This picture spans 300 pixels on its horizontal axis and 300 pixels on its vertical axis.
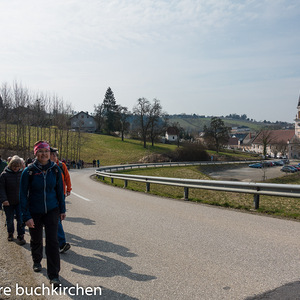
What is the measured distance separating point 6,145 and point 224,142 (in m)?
57.1

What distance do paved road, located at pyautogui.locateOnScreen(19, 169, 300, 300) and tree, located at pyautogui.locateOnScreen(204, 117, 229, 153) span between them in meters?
78.6

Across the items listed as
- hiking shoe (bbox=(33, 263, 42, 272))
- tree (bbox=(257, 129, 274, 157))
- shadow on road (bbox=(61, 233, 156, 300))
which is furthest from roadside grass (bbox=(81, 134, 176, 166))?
hiking shoe (bbox=(33, 263, 42, 272))

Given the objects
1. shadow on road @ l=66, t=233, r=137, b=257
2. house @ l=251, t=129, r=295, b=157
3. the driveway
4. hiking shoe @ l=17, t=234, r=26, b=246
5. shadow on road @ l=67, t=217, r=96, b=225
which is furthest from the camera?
house @ l=251, t=129, r=295, b=157

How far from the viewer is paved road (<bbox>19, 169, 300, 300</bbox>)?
3.94 metres

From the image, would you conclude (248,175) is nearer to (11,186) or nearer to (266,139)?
(266,139)

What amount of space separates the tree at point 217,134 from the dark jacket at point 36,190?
82.1m

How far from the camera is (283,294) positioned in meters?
3.66

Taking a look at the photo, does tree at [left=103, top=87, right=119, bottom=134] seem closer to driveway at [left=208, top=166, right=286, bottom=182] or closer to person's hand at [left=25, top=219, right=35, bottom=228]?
driveway at [left=208, top=166, right=286, bottom=182]

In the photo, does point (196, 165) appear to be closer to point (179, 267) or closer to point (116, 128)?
point (116, 128)

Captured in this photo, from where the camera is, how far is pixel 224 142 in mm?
85562

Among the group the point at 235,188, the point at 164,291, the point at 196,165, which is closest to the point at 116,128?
the point at 196,165

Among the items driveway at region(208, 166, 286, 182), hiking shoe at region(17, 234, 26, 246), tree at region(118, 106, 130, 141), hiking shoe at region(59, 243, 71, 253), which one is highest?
tree at region(118, 106, 130, 141)

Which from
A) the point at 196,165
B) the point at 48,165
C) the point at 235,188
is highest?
the point at 48,165

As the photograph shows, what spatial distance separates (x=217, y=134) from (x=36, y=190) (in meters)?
84.6
